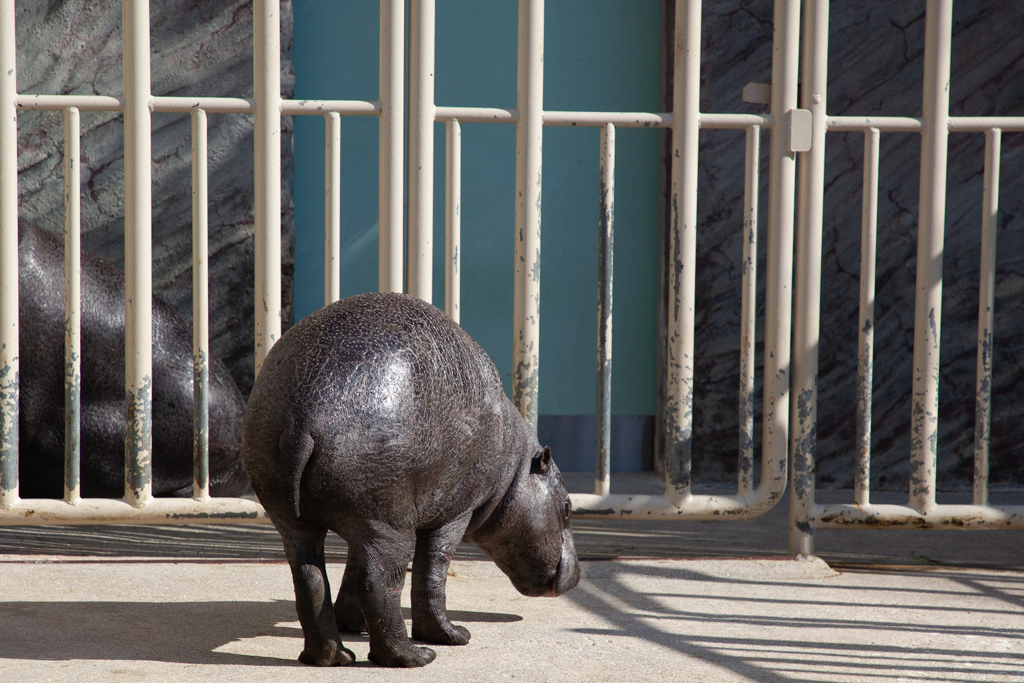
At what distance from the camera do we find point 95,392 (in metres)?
4.07

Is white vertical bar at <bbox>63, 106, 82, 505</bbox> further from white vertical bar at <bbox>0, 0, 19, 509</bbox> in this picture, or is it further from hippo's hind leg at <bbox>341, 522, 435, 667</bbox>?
hippo's hind leg at <bbox>341, 522, 435, 667</bbox>

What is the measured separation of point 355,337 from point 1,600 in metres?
1.53

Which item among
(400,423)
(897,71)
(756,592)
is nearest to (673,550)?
(756,592)

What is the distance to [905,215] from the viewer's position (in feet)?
18.1

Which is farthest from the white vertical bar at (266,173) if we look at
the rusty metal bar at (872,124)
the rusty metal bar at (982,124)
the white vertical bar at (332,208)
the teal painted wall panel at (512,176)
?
the rusty metal bar at (982,124)

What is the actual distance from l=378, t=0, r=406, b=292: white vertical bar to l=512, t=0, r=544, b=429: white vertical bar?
0.39 meters

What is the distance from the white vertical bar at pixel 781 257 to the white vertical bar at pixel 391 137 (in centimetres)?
128

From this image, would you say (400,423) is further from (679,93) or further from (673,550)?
(673,550)

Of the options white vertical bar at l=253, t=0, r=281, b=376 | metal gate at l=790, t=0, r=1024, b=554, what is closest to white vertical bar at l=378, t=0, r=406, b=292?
white vertical bar at l=253, t=0, r=281, b=376

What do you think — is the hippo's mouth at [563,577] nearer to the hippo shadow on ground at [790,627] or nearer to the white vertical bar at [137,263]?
the hippo shadow on ground at [790,627]

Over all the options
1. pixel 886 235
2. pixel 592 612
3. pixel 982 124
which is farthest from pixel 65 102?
pixel 886 235

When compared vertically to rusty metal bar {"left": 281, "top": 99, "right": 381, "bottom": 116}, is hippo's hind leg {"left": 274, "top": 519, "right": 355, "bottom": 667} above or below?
below

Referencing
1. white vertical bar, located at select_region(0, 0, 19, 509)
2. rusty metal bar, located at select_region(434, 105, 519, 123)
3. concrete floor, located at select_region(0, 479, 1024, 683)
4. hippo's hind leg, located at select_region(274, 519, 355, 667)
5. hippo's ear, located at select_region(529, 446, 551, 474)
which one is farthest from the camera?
rusty metal bar, located at select_region(434, 105, 519, 123)

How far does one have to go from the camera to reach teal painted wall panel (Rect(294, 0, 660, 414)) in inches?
215
